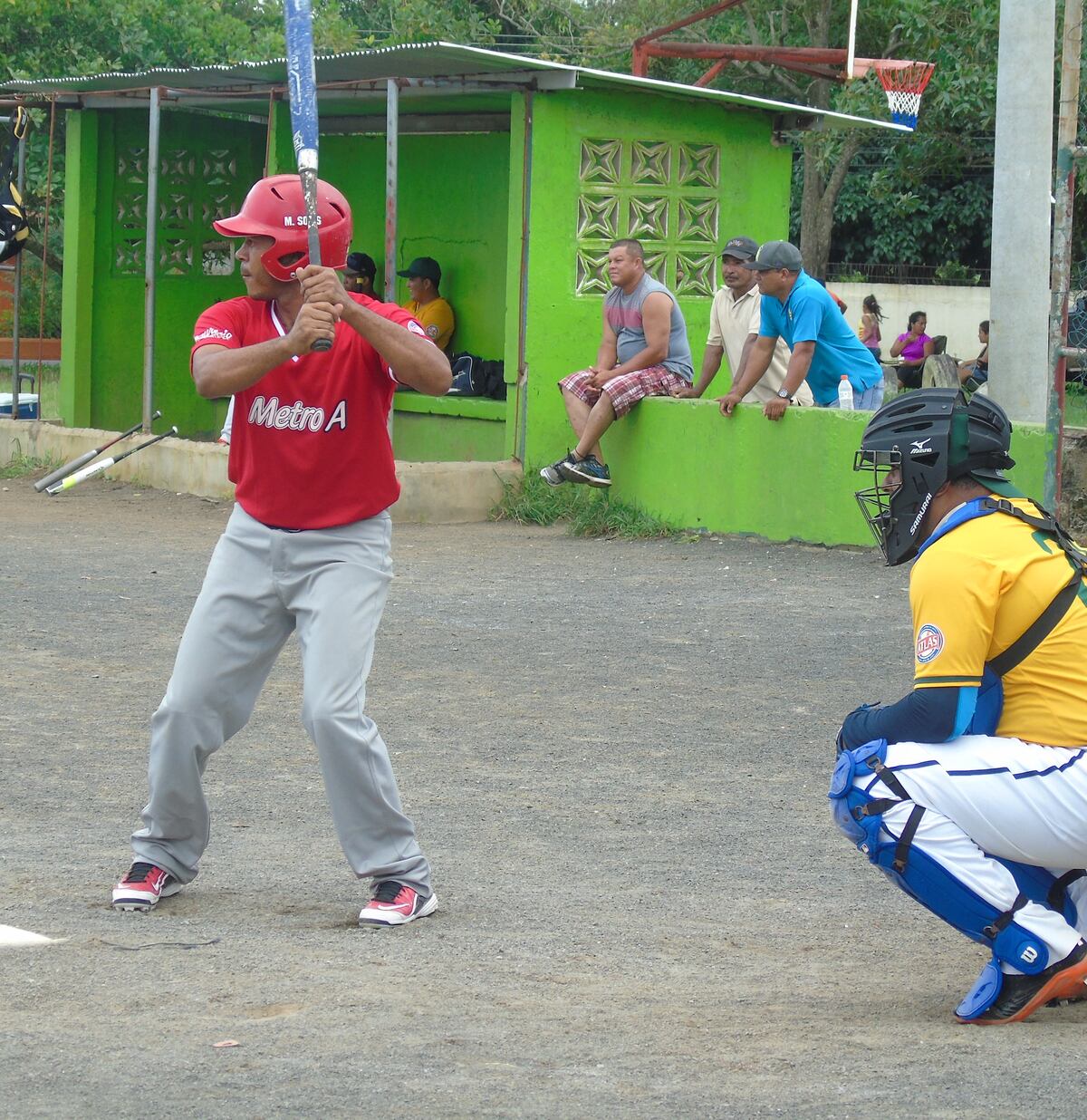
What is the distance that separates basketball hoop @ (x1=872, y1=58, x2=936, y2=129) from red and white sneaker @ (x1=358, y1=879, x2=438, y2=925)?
17954mm

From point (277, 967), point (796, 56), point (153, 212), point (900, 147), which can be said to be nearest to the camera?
point (277, 967)

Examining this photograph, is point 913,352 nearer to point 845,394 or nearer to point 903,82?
point 903,82

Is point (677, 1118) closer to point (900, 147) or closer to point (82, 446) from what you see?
point (82, 446)

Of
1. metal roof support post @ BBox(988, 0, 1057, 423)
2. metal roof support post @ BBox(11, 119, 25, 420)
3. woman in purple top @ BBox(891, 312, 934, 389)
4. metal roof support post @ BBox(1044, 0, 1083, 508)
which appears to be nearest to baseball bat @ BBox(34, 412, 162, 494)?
metal roof support post @ BBox(11, 119, 25, 420)

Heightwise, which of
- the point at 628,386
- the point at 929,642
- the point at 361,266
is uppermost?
the point at 361,266

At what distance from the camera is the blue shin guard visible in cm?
396

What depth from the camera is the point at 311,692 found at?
182 inches

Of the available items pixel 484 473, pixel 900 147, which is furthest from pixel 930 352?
pixel 484 473

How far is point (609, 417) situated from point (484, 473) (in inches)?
47.2

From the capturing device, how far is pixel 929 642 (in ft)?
12.6

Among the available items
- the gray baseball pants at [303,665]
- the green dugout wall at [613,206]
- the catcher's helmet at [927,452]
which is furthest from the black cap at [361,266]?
the catcher's helmet at [927,452]

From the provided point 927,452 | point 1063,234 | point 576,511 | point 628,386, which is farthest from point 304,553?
point 576,511

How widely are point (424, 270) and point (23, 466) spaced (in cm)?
382

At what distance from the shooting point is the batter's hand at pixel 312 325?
4.45m
